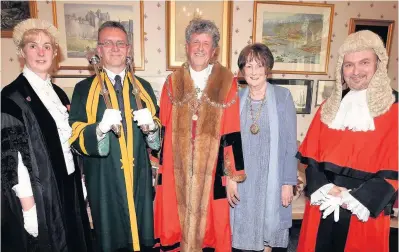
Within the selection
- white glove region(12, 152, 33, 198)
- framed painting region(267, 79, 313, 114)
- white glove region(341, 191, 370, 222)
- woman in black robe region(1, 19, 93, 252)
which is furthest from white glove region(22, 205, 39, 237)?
framed painting region(267, 79, 313, 114)

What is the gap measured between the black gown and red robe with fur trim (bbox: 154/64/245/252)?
65 centimetres

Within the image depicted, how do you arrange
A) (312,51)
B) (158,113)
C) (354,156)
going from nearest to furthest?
(354,156)
(158,113)
(312,51)

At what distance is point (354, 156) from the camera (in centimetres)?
167

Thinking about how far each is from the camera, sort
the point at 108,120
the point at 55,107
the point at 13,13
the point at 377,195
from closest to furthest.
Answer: the point at 377,195
the point at 108,120
the point at 55,107
the point at 13,13

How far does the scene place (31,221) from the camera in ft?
5.52

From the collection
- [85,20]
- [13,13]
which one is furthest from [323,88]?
[13,13]

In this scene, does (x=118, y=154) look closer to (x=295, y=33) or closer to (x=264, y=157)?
(x=264, y=157)

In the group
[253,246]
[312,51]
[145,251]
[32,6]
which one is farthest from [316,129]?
[32,6]

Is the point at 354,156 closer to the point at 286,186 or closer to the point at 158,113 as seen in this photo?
the point at 286,186

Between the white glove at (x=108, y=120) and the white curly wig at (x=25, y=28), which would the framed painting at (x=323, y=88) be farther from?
the white curly wig at (x=25, y=28)

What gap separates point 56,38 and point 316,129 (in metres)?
1.85

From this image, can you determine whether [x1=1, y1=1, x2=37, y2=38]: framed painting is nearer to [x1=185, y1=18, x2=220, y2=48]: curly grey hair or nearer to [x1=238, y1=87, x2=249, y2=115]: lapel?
[x1=185, y1=18, x2=220, y2=48]: curly grey hair

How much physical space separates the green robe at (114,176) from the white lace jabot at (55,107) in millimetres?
76

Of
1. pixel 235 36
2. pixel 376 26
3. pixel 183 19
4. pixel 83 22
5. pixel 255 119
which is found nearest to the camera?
pixel 255 119
